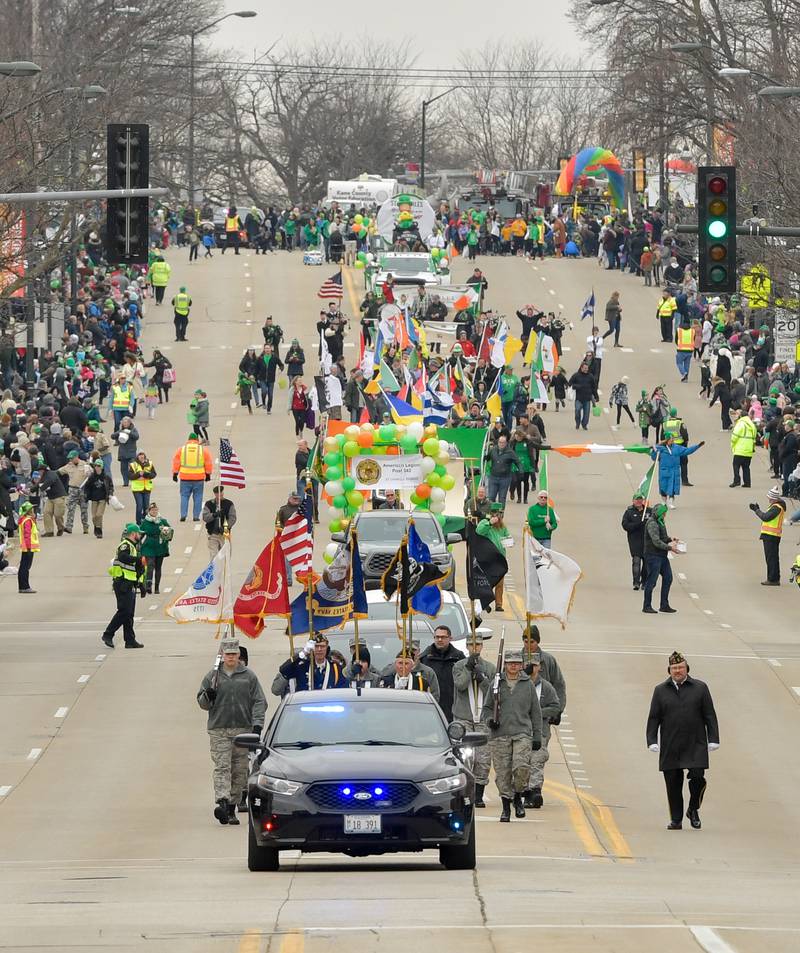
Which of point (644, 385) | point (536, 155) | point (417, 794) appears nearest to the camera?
point (417, 794)

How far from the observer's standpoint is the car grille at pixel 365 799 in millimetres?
14625

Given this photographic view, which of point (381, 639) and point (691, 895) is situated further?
point (381, 639)

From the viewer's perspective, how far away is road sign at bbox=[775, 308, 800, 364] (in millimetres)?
48812

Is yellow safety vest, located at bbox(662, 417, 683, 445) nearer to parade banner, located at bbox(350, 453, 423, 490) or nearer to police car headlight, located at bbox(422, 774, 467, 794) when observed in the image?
parade banner, located at bbox(350, 453, 423, 490)

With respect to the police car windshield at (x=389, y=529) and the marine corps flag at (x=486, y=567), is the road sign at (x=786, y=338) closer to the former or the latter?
the police car windshield at (x=389, y=529)

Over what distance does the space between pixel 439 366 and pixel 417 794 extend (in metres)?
36.9

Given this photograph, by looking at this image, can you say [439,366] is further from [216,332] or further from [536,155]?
[536,155]

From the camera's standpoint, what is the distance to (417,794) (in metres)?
14.6

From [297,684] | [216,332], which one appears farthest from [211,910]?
[216,332]

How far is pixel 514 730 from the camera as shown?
1834cm

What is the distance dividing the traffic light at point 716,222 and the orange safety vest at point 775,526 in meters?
12.3

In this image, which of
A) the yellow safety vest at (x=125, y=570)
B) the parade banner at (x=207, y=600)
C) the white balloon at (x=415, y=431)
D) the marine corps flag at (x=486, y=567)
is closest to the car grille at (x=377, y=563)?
the marine corps flag at (x=486, y=567)

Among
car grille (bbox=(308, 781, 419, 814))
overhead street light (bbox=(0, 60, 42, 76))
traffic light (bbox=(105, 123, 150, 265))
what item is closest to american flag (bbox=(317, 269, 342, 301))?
overhead street light (bbox=(0, 60, 42, 76))

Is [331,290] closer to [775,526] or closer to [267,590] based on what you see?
[775,526]
